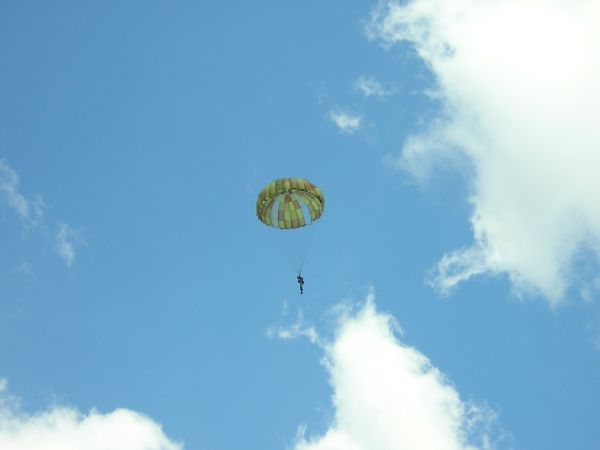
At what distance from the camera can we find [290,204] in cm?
5453

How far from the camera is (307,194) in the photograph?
53062 millimetres

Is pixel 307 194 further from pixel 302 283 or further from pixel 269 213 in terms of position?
pixel 302 283

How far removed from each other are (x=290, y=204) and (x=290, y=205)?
0.08 meters

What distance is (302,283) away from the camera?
177 ft

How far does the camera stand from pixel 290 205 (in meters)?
54.6

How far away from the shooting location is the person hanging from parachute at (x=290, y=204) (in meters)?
52.1

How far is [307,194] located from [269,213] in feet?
11.9

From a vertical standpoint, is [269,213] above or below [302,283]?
above

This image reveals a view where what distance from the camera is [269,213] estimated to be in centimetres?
5453

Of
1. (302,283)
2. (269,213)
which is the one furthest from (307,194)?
(302,283)

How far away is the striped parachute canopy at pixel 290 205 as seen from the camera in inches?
2057

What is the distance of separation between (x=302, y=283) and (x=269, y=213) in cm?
607

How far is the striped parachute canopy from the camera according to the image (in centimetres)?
5225
